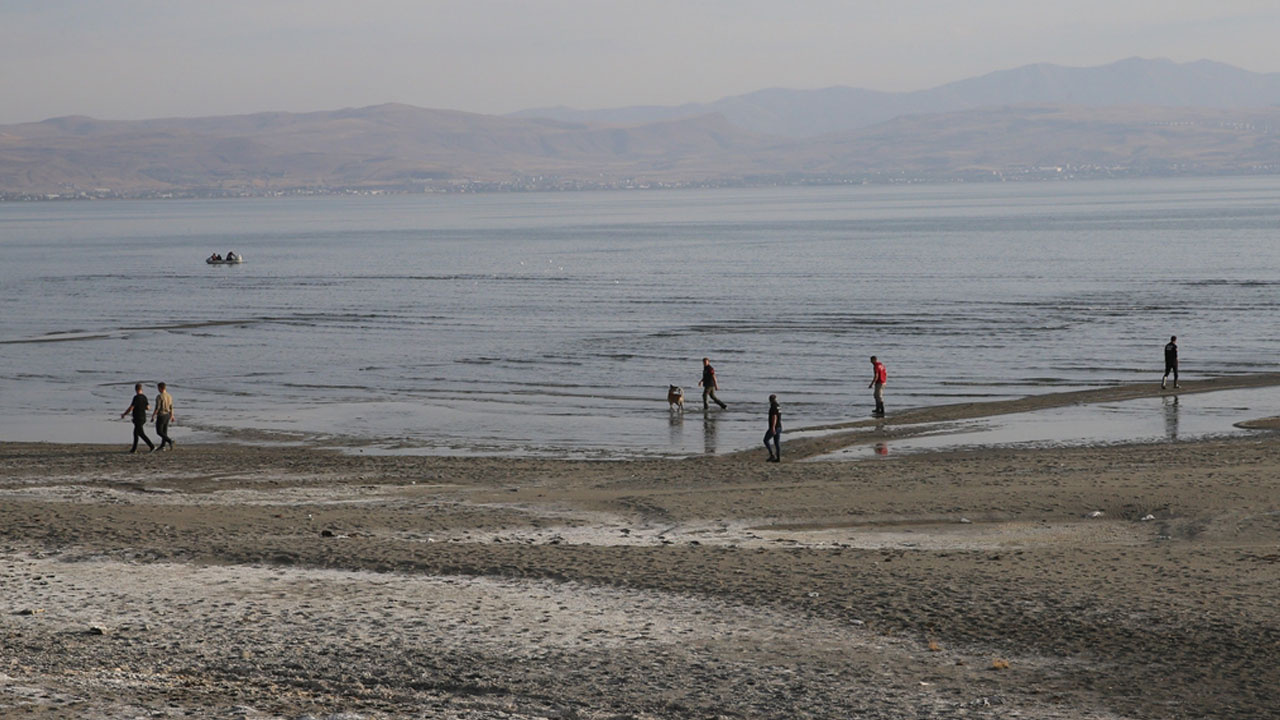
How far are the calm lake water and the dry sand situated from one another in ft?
30.6

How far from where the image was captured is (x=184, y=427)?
36062 mm

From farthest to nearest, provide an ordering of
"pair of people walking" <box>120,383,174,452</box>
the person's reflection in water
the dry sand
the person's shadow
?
the person's shadow < the person's reflection in water < "pair of people walking" <box>120,383,174,452</box> < the dry sand

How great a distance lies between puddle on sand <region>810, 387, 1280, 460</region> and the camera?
3050 centimetres

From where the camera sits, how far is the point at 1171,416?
3409 centimetres

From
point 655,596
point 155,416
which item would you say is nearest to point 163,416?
point 155,416

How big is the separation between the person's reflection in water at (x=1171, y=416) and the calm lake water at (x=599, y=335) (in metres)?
3.81

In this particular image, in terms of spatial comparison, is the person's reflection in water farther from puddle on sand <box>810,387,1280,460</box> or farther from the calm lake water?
the calm lake water

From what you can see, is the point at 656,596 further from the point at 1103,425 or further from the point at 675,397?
the point at 675,397

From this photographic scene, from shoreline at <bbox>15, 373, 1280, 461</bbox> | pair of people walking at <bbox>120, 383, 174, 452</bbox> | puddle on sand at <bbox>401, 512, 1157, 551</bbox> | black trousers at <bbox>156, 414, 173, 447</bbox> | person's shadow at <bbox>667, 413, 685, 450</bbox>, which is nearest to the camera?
puddle on sand at <bbox>401, 512, 1157, 551</bbox>

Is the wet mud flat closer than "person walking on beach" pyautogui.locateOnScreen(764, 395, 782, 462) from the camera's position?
Yes

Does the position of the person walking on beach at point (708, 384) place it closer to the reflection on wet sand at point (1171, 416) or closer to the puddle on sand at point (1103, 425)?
the puddle on sand at point (1103, 425)

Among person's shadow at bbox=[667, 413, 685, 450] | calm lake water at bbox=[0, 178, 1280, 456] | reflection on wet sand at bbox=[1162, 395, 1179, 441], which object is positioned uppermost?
calm lake water at bbox=[0, 178, 1280, 456]

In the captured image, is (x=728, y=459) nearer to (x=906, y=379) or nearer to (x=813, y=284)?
(x=906, y=379)

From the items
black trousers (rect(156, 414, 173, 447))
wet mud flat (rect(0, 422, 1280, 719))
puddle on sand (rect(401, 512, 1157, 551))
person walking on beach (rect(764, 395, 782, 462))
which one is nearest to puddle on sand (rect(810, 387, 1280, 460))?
person walking on beach (rect(764, 395, 782, 462))
